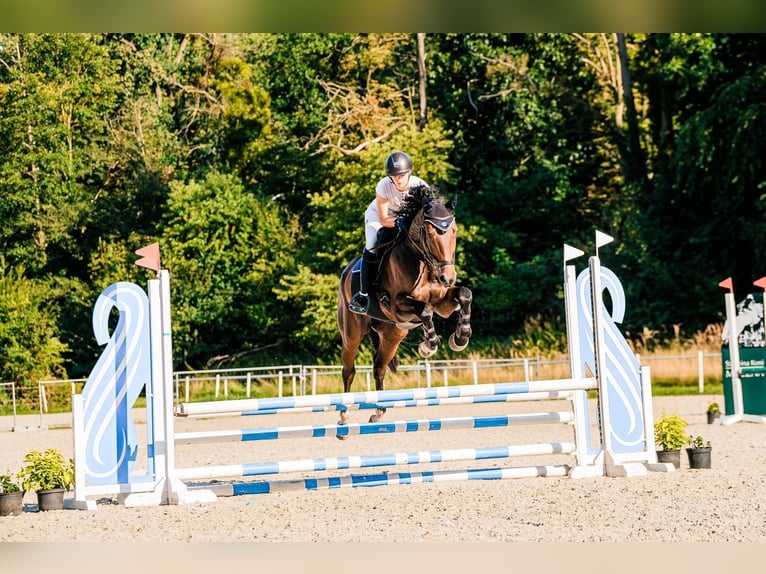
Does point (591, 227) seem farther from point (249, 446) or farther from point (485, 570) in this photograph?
point (485, 570)

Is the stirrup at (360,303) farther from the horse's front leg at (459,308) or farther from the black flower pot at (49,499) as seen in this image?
the black flower pot at (49,499)

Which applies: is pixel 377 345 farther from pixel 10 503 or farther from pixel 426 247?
pixel 10 503

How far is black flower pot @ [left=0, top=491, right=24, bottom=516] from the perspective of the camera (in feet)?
19.6

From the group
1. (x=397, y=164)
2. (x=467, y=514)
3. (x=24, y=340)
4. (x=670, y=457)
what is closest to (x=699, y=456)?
(x=670, y=457)

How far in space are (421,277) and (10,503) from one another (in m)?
2.84

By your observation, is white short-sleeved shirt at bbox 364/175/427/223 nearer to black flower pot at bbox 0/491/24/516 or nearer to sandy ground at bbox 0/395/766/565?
sandy ground at bbox 0/395/766/565

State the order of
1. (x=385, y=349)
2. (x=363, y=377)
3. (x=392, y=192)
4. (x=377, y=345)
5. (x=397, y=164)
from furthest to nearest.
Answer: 1. (x=363, y=377)
2. (x=377, y=345)
3. (x=385, y=349)
4. (x=392, y=192)
5. (x=397, y=164)

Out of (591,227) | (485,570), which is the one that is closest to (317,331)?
(591,227)

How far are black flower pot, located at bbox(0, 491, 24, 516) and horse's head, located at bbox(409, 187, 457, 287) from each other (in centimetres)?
285

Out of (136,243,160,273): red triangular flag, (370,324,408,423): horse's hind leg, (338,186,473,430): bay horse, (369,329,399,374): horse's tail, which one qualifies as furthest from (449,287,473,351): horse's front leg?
(136,243,160,273): red triangular flag

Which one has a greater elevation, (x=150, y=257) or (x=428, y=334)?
(x=150, y=257)

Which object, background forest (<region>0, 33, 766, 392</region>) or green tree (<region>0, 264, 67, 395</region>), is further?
background forest (<region>0, 33, 766, 392</region>)

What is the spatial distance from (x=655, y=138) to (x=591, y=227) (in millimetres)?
3420

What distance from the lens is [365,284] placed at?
262 inches
